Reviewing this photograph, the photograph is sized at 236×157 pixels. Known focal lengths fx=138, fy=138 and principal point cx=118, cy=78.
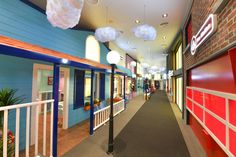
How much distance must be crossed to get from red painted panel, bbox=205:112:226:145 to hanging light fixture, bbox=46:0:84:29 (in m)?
2.45

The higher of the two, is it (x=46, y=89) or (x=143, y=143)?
(x=46, y=89)

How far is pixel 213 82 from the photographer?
260cm

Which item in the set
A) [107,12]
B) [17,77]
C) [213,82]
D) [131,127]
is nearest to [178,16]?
[107,12]

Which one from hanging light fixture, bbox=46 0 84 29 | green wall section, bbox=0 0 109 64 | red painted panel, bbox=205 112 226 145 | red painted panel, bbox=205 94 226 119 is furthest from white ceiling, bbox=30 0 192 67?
red painted panel, bbox=205 112 226 145

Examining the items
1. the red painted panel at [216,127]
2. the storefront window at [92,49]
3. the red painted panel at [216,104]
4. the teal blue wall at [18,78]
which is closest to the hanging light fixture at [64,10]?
the teal blue wall at [18,78]

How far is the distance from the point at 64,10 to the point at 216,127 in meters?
2.69

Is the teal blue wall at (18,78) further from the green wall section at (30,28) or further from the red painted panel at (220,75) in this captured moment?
the red painted panel at (220,75)

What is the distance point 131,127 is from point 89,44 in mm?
3717

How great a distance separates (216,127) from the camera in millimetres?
2129

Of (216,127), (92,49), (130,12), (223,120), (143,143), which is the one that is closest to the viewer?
(223,120)

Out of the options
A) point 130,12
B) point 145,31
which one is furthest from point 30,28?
point 130,12

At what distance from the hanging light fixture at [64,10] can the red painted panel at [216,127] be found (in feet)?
8.04

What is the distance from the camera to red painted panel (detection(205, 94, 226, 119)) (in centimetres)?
194

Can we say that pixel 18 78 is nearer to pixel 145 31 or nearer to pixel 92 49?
pixel 145 31
